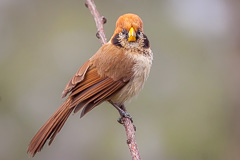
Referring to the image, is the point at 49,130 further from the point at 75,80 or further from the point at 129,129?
the point at 129,129

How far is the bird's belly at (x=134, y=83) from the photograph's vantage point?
5.05 meters

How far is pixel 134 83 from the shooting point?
5.07 meters

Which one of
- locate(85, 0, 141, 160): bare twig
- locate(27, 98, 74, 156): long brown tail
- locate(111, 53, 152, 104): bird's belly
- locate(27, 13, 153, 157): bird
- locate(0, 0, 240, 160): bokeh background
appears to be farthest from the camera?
locate(0, 0, 240, 160): bokeh background

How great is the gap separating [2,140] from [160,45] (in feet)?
9.81

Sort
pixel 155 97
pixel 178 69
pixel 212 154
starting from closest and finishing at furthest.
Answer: pixel 212 154
pixel 155 97
pixel 178 69

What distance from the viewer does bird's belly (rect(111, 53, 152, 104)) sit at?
16.6ft

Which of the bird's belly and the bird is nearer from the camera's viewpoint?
the bird

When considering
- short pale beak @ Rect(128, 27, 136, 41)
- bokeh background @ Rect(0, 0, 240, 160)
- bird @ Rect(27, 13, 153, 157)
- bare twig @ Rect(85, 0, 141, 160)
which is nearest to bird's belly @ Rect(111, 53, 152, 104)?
bird @ Rect(27, 13, 153, 157)

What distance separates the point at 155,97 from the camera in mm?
6977

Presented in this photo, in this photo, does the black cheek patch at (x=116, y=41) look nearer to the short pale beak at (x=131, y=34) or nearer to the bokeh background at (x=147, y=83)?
the short pale beak at (x=131, y=34)

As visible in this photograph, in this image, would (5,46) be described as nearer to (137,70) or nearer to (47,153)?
(47,153)

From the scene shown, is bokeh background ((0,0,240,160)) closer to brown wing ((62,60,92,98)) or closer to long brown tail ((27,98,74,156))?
brown wing ((62,60,92,98))

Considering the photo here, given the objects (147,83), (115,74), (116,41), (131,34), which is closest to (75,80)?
(115,74)

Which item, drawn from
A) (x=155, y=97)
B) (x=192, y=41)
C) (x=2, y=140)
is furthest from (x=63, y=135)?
(x=192, y=41)
